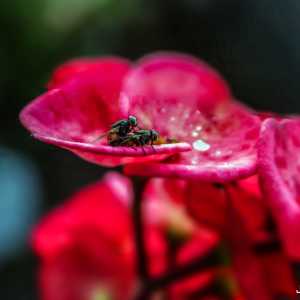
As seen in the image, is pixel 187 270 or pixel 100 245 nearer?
pixel 187 270

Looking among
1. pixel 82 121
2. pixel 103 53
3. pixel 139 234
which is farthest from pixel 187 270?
pixel 103 53

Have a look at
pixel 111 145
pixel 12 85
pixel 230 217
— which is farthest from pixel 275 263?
pixel 12 85

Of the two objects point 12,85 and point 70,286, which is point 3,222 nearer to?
point 12,85

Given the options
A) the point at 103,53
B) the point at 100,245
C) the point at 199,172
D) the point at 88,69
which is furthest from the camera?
the point at 103,53

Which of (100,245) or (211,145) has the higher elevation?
(211,145)

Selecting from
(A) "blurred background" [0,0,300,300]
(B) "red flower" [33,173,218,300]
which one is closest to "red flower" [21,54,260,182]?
(B) "red flower" [33,173,218,300]

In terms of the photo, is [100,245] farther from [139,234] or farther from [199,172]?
[199,172]
